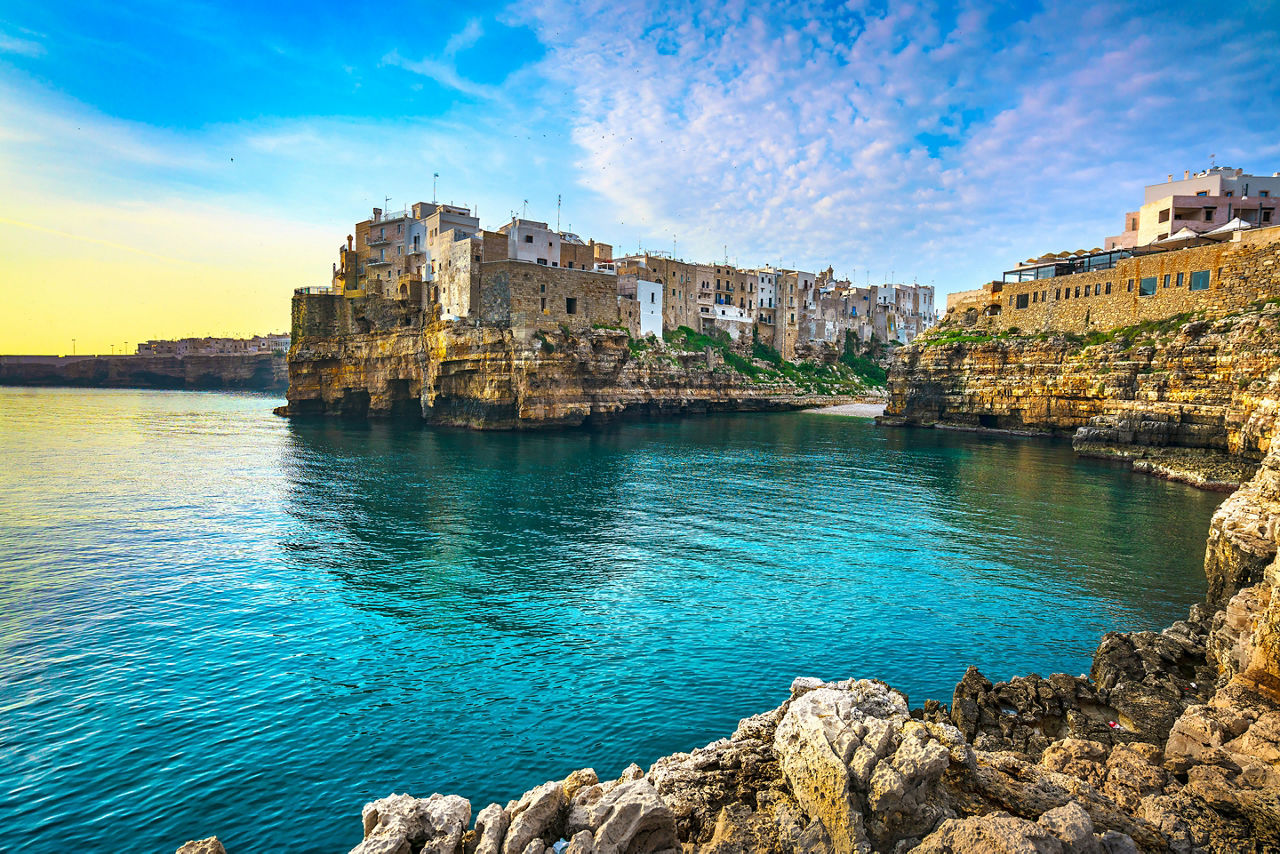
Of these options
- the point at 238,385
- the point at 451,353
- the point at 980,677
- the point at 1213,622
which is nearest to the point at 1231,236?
the point at 1213,622

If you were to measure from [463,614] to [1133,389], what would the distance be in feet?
177

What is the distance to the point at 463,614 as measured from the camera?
1927 centimetres

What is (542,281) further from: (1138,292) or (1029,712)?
(1029,712)

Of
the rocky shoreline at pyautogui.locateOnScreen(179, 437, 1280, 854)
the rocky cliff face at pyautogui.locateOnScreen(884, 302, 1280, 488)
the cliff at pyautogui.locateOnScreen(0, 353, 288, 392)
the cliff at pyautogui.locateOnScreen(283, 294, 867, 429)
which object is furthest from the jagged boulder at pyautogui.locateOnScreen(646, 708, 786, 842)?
the cliff at pyautogui.locateOnScreen(0, 353, 288, 392)

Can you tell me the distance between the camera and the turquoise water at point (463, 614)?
1191 cm

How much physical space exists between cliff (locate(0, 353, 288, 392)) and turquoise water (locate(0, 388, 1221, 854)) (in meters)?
136

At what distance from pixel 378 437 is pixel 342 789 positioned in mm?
54923

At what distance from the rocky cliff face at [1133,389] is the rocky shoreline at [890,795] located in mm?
31796

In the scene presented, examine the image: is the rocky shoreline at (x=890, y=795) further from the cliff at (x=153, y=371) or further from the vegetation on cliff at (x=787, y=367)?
the cliff at (x=153, y=371)

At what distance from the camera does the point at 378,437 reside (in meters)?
62.5

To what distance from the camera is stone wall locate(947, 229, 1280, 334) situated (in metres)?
46.0

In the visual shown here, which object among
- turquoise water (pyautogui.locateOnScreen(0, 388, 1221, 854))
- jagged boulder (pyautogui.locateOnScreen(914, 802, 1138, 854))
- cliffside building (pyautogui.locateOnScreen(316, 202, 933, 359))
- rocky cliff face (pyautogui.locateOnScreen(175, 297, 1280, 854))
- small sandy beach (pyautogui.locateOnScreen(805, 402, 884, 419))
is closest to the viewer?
jagged boulder (pyautogui.locateOnScreen(914, 802, 1138, 854))

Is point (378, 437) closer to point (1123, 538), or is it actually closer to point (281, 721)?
point (281, 721)

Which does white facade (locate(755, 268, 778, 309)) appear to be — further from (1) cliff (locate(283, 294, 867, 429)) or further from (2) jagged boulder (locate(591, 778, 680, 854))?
(2) jagged boulder (locate(591, 778, 680, 854))
